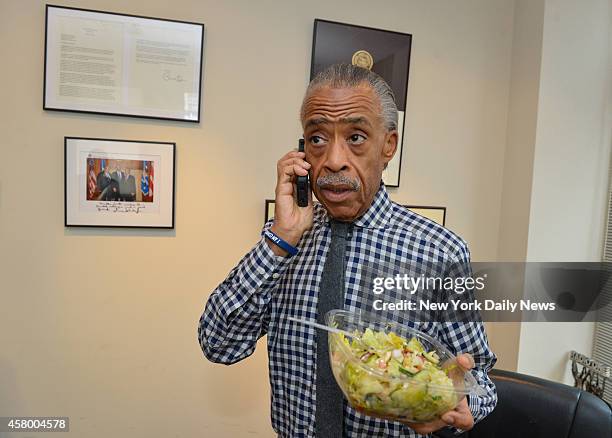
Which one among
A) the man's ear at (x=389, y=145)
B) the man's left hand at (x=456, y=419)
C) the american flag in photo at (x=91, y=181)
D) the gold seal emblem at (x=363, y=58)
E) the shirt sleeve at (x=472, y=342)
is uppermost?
the gold seal emblem at (x=363, y=58)

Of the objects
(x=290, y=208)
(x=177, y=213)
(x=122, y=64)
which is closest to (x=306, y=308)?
(x=290, y=208)

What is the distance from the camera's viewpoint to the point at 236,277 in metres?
0.99

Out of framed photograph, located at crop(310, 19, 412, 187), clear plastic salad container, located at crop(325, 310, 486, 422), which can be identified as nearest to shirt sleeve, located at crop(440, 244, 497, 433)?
clear plastic salad container, located at crop(325, 310, 486, 422)

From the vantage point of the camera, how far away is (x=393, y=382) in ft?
2.29

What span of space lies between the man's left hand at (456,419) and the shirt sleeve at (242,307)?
1.23ft

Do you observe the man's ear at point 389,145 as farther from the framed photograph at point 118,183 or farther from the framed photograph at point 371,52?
the framed photograph at point 118,183

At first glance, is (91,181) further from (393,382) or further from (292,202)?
(393,382)

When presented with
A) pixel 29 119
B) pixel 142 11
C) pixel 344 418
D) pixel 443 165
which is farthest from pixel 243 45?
pixel 344 418

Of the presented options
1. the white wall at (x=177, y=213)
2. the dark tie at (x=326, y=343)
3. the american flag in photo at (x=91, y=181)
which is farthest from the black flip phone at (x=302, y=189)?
the american flag in photo at (x=91, y=181)

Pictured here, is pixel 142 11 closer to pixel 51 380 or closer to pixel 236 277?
pixel 236 277

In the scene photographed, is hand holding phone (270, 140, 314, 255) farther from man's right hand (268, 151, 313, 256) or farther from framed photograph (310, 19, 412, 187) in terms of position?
framed photograph (310, 19, 412, 187)

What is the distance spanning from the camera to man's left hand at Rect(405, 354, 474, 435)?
77cm

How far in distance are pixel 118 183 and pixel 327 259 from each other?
3.73 feet

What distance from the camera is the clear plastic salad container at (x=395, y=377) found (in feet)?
2.31
